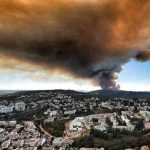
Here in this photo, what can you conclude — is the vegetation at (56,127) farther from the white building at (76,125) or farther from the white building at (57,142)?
the white building at (57,142)

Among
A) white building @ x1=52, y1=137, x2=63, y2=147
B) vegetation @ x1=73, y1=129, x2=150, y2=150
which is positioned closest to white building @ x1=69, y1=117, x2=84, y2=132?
vegetation @ x1=73, y1=129, x2=150, y2=150

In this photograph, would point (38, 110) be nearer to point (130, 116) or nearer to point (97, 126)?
point (130, 116)

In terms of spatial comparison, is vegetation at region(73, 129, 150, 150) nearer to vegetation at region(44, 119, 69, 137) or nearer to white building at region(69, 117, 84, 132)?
white building at region(69, 117, 84, 132)

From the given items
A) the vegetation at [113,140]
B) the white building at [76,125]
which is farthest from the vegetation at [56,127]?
the vegetation at [113,140]

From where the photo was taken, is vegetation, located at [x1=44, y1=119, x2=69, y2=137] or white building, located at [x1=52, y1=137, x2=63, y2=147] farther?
vegetation, located at [x1=44, y1=119, x2=69, y2=137]

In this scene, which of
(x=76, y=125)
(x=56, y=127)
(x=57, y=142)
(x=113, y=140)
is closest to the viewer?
(x=57, y=142)

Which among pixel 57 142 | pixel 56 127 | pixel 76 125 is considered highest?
pixel 76 125

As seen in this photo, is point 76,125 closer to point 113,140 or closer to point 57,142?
point 113,140

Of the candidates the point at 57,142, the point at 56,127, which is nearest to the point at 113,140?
the point at 57,142

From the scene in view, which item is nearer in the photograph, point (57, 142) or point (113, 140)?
point (57, 142)

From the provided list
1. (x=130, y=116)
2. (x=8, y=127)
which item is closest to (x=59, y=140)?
(x=8, y=127)

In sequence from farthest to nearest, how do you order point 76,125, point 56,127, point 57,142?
point 76,125 → point 56,127 → point 57,142
